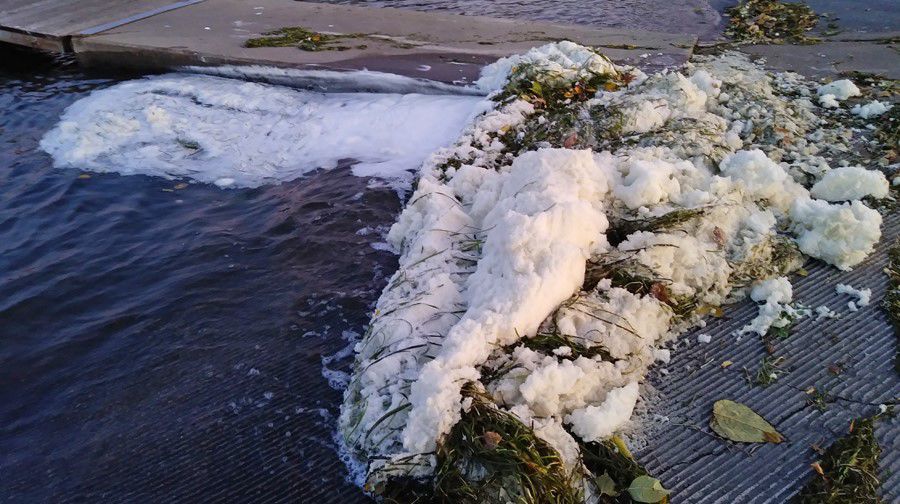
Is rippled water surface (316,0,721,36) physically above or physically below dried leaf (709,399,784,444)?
above

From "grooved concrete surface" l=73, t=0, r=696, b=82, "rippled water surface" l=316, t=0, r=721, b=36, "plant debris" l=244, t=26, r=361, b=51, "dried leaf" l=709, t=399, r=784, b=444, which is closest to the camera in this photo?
"dried leaf" l=709, t=399, r=784, b=444

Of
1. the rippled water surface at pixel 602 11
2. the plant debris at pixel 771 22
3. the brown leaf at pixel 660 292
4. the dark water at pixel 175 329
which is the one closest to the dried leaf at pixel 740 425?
the brown leaf at pixel 660 292

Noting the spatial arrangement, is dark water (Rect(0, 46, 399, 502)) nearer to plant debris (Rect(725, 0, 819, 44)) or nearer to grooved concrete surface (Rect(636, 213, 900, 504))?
grooved concrete surface (Rect(636, 213, 900, 504))

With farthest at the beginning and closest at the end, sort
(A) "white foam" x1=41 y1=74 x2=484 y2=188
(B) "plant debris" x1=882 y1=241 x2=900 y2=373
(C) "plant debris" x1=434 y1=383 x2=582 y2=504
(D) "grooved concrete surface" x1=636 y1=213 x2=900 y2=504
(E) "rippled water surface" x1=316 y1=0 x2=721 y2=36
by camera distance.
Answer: (E) "rippled water surface" x1=316 y1=0 x2=721 y2=36 → (A) "white foam" x1=41 y1=74 x2=484 y2=188 → (B) "plant debris" x1=882 y1=241 x2=900 y2=373 → (D) "grooved concrete surface" x1=636 y1=213 x2=900 y2=504 → (C) "plant debris" x1=434 y1=383 x2=582 y2=504

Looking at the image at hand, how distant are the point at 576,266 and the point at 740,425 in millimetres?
858

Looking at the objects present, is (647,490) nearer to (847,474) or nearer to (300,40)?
(847,474)

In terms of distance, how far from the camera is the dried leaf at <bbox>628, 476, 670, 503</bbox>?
1.90 metres

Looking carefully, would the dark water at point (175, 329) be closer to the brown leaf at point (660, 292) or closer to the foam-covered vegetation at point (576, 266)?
the foam-covered vegetation at point (576, 266)

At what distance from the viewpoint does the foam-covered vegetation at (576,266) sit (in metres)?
2.02

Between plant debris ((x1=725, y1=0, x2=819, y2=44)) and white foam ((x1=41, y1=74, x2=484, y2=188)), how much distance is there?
3050mm

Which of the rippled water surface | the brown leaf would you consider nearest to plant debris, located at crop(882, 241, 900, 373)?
the brown leaf

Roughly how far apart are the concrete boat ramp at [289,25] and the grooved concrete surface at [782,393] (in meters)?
3.12

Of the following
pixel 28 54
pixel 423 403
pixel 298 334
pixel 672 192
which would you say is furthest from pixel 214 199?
pixel 28 54

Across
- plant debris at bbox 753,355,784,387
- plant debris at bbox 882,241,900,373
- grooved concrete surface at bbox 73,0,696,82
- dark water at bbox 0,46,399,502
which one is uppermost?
grooved concrete surface at bbox 73,0,696,82
